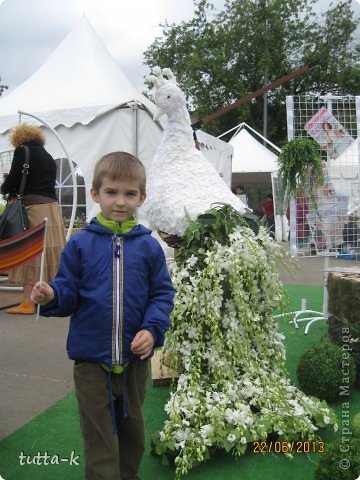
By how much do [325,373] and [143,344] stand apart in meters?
1.52

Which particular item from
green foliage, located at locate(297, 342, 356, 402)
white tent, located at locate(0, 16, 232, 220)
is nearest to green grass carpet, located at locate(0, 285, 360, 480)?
green foliage, located at locate(297, 342, 356, 402)

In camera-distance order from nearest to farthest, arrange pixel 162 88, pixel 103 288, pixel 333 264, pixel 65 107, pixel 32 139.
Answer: pixel 103 288 < pixel 162 88 < pixel 32 139 < pixel 65 107 < pixel 333 264

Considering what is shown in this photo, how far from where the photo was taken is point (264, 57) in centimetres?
1564

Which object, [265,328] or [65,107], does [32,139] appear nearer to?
[65,107]

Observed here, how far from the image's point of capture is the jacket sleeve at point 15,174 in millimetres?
4242

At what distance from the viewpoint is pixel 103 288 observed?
1641 mm

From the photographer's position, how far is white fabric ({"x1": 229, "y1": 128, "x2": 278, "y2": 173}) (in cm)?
1421

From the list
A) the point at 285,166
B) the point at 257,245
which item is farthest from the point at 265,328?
the point at 285,166

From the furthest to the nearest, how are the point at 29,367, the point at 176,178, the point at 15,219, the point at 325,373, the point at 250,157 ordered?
the point at 250,157, the point at 15,219, the point at 29,367, the point at 176,178, the point at 325,373

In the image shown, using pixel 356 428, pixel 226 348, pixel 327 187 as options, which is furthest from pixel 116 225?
pixel 327 187

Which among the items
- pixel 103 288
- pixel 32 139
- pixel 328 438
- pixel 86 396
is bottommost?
pixel 328 438

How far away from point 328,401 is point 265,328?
26.6 inches

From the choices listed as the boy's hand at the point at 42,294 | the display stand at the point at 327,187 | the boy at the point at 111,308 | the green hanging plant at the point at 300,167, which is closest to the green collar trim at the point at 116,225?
the boy at the point at 111,308

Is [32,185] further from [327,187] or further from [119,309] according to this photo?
[119,309]
